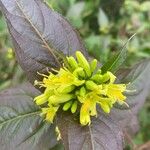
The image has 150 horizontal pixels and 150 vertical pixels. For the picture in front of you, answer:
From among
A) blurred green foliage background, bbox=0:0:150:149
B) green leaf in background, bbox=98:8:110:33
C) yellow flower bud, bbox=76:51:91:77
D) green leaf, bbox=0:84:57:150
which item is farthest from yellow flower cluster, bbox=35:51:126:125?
green leaf in background, bbox=98:8:110:33

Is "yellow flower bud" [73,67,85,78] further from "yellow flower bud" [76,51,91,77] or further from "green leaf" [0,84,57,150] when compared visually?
"green leaf" [0,84,57,150]

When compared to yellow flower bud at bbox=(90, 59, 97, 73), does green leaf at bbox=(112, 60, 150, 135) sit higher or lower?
lower

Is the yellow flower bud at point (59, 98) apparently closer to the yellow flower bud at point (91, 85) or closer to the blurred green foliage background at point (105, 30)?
the yellow flower bud at point (91, 85)

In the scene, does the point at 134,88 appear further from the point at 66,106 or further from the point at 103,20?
the point at 103,20

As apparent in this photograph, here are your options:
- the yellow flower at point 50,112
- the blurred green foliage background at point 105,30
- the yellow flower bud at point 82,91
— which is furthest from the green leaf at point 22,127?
the blurred green foliage background at point 105,30

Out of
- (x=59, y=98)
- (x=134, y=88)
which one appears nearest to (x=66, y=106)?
(x=59, y=98)

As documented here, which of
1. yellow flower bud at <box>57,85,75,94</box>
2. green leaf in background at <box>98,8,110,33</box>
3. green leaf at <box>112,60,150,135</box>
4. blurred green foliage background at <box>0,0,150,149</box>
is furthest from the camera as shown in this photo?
green leaf in background at <box>98,8,110,33</box>
